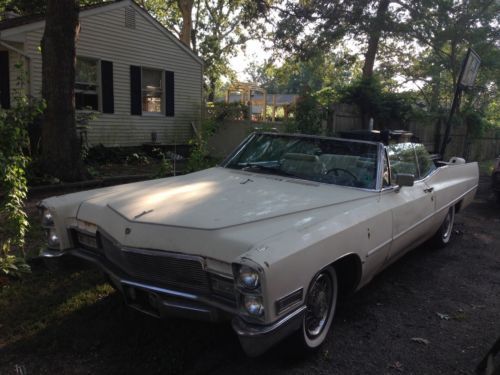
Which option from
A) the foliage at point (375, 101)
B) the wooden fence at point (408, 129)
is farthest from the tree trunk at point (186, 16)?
the foliage at point (375, 101)

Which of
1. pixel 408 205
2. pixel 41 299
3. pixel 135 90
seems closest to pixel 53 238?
pixel 41 299

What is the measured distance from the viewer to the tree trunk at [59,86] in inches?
335

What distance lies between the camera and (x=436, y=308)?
13.4ft

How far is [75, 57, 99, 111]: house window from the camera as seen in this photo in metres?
→ 13.0

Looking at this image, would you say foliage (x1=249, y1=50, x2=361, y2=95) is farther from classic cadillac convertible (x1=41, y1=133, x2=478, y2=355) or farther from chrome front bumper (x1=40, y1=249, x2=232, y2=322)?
chrome front bumper (x1=40, y1=249, x2=232, y2=322)

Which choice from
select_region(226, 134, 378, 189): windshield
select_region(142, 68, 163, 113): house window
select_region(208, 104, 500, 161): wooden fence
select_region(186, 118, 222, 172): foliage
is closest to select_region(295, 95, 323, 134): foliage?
select_region(208, 104, 500, 161): wooden fence

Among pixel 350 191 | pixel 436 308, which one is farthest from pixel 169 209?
pixel 436 308

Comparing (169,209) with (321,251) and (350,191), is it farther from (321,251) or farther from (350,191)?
(350,191)

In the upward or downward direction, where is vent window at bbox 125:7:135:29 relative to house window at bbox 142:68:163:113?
upward

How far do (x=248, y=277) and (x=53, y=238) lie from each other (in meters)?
1.89

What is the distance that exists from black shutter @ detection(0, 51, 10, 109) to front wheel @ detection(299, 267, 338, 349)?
10988mm

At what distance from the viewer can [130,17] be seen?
14.1 metres

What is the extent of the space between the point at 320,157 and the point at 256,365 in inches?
82.0

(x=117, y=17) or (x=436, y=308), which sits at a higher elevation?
(x=117, y=17)
